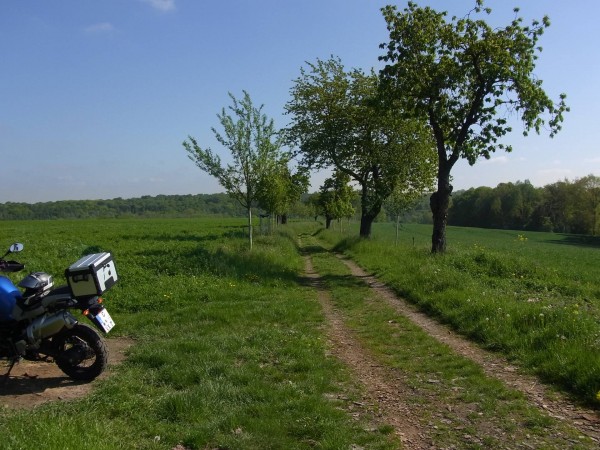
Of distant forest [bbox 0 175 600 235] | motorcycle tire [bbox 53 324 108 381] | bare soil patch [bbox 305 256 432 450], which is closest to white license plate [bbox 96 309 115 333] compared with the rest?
motorcycle tire [bbox 53 324 108 381]

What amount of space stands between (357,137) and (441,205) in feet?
32.4

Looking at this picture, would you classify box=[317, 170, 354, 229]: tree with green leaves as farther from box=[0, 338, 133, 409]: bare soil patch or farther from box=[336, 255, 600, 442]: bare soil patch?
box=[0, 338, 133, 409]: bare soil patch

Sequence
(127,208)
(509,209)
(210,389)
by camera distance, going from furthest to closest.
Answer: (127,208) < (509,209) < (210,389)

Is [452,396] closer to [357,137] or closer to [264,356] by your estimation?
[264,356]

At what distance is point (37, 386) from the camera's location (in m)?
5.80

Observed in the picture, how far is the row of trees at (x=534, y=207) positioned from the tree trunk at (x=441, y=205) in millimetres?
68861

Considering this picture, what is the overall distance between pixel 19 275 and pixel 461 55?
15505 mm

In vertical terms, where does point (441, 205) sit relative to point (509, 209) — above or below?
below

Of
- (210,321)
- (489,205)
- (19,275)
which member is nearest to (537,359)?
(210,321)

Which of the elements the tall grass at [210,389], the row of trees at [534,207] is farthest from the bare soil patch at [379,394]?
the row of trees at [534,207]

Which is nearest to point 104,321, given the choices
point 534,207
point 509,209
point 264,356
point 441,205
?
point 264,356

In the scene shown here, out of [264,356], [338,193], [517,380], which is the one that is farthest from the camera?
[338,193]

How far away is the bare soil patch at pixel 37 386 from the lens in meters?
5.36

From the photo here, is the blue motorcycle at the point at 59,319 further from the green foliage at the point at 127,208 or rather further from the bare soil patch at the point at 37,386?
the green foliage at the point at 127,208
